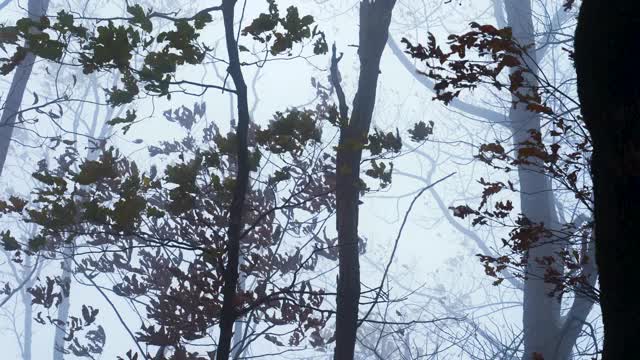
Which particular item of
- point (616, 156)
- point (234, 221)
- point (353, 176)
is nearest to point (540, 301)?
point (353, 176)

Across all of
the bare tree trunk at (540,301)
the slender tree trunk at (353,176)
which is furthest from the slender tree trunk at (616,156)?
the bare tree trunk at (540,301)

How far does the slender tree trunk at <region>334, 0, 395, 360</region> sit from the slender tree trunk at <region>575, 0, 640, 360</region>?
2.26 meters

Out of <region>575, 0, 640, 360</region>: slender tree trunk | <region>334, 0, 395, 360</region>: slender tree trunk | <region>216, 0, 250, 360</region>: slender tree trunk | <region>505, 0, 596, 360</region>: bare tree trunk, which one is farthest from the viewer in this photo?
<region>505, 0, 596, 360</region>: bare tree trunk

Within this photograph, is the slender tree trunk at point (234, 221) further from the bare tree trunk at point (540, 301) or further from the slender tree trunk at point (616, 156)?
the bare tree trunk at point (540, 301)

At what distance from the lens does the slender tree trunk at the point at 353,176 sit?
4.73 meters

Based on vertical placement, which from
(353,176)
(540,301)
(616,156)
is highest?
(540,301)

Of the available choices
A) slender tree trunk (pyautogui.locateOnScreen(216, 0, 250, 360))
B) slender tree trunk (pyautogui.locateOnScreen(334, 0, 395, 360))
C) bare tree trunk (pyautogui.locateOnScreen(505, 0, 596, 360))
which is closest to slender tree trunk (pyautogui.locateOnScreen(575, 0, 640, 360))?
slender tree trunk (pyautogui.locateOnScreen(216, 0, 250, 360))

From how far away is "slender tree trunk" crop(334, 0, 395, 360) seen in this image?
4.73 meters

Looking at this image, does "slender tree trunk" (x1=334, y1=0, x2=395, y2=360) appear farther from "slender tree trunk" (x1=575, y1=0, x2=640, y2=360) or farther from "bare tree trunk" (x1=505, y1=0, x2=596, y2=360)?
"bare tree trunk" (x1=505, y1=0, x2=596, y2=360)

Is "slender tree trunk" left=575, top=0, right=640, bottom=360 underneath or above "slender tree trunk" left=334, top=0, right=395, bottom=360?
underneath

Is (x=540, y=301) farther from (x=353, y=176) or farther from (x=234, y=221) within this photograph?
(x=234, y=221)

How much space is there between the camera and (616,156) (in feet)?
6.57

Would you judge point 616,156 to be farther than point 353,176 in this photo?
No

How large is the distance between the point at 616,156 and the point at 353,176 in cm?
305
